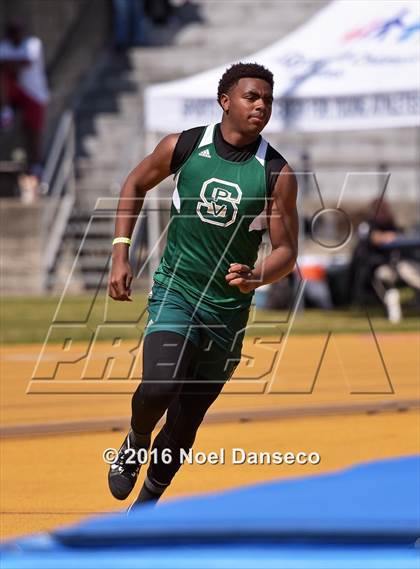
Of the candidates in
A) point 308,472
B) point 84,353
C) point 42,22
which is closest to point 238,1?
point 42,22

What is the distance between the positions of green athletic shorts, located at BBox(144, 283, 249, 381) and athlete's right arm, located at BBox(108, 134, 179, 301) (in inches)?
6.4

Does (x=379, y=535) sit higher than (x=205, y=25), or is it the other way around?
(x=379, y=535)

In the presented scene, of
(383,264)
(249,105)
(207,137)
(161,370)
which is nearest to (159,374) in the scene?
(161,370)

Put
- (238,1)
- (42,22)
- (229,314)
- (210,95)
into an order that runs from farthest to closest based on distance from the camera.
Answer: (238,1) → (42,22) → (210,95) → (229,314)

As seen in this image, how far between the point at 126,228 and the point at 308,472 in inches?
94.5

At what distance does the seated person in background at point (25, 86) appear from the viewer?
25469 millimetres

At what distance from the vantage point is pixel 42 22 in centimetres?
2994

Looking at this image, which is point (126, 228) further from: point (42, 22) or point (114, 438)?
point (42, 22)

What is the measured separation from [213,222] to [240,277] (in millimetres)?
381

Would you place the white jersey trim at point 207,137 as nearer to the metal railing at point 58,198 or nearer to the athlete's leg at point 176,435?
the athlete's leg at point 176,435

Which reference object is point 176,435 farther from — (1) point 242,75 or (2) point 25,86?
(2) point 25,86

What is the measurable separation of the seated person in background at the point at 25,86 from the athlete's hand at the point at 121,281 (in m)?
19.4

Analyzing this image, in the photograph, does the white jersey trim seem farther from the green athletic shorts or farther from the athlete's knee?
the athlete's knee

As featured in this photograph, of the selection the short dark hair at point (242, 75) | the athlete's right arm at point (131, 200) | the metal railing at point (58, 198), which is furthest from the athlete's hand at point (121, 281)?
the metal railing at point (58, 198)
